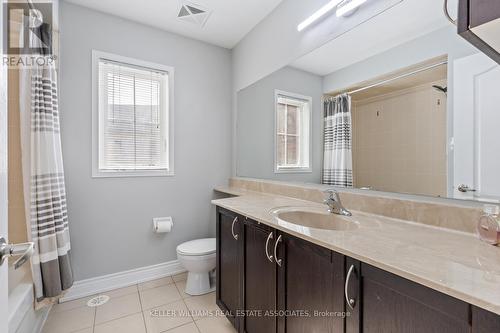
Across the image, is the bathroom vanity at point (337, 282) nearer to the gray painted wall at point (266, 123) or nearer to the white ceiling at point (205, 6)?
the gray painted wall at point (266, 123)

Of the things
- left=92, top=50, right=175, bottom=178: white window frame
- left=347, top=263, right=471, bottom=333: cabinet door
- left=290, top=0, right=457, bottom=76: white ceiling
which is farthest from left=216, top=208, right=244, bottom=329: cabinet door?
left=290, top=0, right=457, bottom=76: white ceiling

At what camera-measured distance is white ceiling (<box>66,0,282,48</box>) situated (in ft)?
6.45

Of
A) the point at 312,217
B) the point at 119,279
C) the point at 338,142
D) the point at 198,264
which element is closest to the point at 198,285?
the point at 198,264

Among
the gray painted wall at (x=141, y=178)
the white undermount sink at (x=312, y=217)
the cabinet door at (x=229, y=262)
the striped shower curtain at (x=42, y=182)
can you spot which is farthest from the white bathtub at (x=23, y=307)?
the white undermount sink at (x=312, y=217)

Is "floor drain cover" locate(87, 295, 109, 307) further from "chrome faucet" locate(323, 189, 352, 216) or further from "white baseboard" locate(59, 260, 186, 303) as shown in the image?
"chrome faucet" locate(323, 189, 352, 216)

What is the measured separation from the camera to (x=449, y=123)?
1.06 metres

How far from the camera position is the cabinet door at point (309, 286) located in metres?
0.89

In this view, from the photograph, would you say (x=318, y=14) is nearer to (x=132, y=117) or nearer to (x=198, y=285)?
(x=132, y=117)

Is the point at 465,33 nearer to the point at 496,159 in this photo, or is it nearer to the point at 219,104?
the point at 496,159

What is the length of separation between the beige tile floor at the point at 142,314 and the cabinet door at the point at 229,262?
166 millimetres

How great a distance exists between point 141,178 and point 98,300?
3.55ft

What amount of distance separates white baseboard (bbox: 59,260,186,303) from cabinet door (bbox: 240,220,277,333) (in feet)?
4.02

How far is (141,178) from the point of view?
2260 millimetres

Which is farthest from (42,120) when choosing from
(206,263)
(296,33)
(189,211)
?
(296,33)
